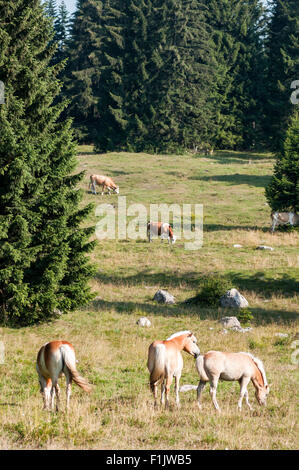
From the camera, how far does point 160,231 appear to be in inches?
1194

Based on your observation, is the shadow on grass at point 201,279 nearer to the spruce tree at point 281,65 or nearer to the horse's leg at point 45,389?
the horse's leg at point 45,389

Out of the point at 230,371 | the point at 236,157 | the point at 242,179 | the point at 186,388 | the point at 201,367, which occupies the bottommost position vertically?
the point at 186,388

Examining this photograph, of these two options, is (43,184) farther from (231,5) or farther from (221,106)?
(231,5)

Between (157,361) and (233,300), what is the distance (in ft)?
38.5

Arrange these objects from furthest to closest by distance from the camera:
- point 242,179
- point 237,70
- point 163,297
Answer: point 237,70 < point 242,179 < point 163,297

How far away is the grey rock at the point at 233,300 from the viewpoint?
20422 mm

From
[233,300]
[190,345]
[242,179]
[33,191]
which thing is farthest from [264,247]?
[242,179]

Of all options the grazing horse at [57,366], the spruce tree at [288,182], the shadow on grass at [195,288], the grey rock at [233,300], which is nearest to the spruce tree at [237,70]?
the spruce tree at [288,182]

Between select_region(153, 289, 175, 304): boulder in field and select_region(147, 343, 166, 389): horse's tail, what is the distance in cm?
1113

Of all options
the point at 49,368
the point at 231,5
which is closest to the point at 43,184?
the point at 49,368

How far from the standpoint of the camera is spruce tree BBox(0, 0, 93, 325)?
49.0 ft

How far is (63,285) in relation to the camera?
1659cm

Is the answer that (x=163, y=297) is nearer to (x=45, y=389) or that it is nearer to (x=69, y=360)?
(x=45, y=389)

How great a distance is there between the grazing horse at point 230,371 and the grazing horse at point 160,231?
20.0 metres
